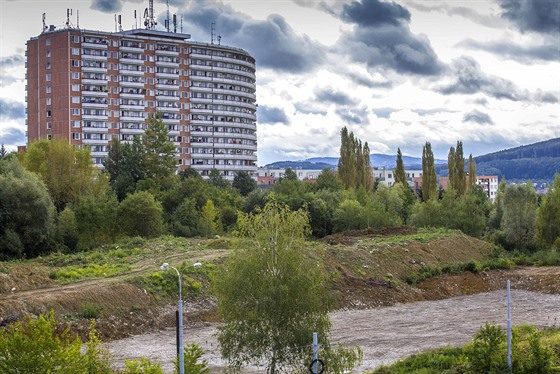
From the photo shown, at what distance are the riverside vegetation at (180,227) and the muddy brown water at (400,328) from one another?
290cm

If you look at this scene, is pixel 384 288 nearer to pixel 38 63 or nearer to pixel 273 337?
pixel 273 337

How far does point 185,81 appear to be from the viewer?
442 ft

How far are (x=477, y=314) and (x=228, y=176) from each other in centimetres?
9837

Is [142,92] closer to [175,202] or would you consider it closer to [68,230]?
[175,202]

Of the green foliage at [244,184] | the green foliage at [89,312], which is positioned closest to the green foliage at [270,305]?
the green foliage at [89,312]

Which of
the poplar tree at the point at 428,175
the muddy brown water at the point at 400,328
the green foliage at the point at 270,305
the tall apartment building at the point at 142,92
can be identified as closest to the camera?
the green foliage at the point at 270,305

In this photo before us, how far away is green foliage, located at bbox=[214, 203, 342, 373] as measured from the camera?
22.8m

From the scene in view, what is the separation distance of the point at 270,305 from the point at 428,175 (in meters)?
80.9

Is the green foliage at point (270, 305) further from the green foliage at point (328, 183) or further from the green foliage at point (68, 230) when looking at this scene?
the green foliage at point (328, 183)

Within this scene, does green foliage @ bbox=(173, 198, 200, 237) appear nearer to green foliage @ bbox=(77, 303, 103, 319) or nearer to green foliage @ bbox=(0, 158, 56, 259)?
green foliage @ bbox=(0, 158, 56, 259)

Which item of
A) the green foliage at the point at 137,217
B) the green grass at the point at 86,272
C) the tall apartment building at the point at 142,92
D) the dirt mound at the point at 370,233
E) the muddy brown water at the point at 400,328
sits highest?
the tall apartment building at the point at 142,92

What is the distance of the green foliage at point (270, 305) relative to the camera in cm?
2275

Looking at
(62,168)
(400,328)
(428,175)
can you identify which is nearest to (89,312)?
(400,328)

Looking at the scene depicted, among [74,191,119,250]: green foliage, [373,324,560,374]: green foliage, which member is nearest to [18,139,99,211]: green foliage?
[74,191,119,250]: green foliage
